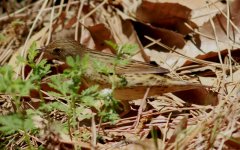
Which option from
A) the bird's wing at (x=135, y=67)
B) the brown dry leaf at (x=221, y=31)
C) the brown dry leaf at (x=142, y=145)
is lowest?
the brown dry leaf at (x=142, y=145)

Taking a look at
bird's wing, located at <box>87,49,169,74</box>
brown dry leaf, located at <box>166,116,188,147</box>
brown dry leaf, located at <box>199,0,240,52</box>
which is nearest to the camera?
brown dry leaf, located at <box>166,116,188,147</box>

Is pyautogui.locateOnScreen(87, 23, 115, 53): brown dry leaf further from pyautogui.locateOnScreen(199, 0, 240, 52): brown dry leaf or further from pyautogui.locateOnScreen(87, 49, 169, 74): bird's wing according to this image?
pyautogui.locateOnScreen(199, 0, 240, 52): brown dry leaf

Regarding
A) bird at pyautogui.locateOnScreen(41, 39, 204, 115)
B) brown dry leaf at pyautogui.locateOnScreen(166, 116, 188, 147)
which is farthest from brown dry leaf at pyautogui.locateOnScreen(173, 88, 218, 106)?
brown dry leaf at pyautogui.locateOnScreen(166, 116, 188, 147)

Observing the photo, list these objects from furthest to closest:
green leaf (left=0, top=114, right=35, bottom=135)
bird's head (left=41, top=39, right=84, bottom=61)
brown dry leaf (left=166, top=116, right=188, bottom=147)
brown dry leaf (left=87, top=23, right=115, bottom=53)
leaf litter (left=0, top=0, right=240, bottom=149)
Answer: brown dry leaf (left=87, top=23, right=115, bottom=53), bird's head (left=41, top=39, right=84, bottom=61), leaf litter (left=0, top=0, right=240, bottom=149), brown dry leaf (left=166, top=116, right=188, bottom=147), green leaf (left=0, top=114, right=35, bottom=135)

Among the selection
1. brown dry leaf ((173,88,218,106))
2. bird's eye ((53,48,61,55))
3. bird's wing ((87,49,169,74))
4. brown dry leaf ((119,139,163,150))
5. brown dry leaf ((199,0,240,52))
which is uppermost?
brown dry leaf ((199,0,240,52))

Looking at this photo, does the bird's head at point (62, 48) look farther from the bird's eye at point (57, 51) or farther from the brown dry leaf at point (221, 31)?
the brown dry leaf at point (221, 31)

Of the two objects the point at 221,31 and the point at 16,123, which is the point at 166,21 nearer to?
the point at 221,31

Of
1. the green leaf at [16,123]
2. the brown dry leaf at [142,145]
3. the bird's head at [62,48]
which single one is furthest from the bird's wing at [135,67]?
the green leaf at [16,123]

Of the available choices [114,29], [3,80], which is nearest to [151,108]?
[114,29]

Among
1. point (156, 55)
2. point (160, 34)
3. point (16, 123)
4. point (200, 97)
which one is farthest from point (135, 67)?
point (16, 123)
